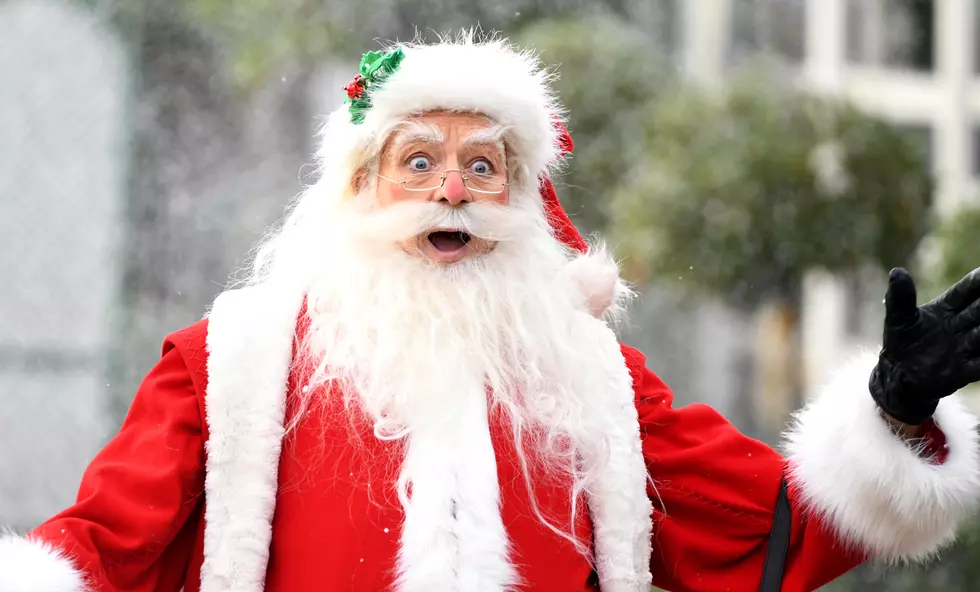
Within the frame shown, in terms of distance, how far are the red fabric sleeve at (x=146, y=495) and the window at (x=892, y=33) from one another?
11.2 meters

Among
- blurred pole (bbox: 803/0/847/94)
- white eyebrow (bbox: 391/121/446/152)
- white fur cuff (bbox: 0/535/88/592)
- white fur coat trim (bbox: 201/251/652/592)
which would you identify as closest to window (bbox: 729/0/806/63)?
blurred pole (bbox: 803/0/847/94)

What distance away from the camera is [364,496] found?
2066 mm

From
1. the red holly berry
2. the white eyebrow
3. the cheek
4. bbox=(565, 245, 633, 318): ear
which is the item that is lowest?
bbox=(565, 245, 633, 318): ear

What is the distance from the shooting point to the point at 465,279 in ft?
7.43

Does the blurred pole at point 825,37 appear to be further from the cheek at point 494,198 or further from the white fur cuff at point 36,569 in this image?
the white fur cuff at point 36,569

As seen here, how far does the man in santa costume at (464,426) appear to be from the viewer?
2.03 m

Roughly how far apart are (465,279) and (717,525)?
27.4 inches

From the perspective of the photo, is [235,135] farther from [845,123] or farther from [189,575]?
[189,575]

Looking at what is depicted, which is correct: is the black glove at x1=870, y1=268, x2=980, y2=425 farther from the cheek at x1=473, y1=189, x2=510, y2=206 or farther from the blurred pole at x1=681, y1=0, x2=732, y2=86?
the blurred pole at x1=681, y1=0, x2=732, y2=86

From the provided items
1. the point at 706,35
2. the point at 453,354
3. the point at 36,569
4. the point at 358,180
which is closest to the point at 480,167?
the point at 358,180

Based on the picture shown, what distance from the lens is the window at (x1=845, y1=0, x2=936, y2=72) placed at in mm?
11930

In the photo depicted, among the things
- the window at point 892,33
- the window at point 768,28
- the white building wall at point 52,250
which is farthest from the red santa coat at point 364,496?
the window at point 892,33

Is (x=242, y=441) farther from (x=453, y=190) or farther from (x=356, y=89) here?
(x=356, y=89)

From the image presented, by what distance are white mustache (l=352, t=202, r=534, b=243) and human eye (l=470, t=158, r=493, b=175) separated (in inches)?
2.7
